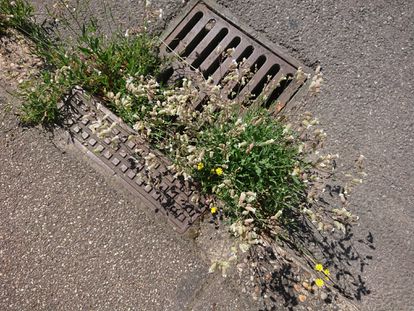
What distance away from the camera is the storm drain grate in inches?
98.3

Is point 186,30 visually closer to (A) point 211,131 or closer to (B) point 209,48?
(B) point 209,48

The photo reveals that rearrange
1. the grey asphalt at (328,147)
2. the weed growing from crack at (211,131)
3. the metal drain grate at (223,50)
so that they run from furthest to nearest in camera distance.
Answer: the metal drain grate at (223,50) < the grey asphalt at (328,147) < the weed growing from crack at (211,131)

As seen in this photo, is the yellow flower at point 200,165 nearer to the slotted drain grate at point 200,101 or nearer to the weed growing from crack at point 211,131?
the weed growing from crack at point 211,131

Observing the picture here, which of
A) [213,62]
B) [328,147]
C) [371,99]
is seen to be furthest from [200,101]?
[371,99]

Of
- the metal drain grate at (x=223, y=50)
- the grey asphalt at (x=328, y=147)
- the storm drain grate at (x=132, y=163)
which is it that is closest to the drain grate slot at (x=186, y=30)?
the metal drain grate at (x=223, y=50)

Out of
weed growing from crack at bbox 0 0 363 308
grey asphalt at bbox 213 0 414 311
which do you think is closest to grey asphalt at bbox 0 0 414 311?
grey asphalt at bbox 213 0 414 311

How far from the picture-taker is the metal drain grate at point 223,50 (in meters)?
2.64

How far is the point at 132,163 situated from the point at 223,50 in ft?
3.13

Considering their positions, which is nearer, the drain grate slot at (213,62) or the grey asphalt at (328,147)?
the grey asphalt at (328,147)

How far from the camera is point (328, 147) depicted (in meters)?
2.58

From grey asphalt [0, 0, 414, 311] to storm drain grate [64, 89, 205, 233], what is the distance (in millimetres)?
112

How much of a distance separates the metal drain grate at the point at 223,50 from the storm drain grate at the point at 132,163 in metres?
0.60

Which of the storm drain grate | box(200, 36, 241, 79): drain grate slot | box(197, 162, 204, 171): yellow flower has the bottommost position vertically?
the storm drain grate

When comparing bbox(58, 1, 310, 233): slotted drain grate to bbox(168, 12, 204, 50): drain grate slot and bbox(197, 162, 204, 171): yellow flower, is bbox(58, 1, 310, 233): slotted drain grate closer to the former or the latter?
bbox(168, 12, 204, 50): drain grate slot
